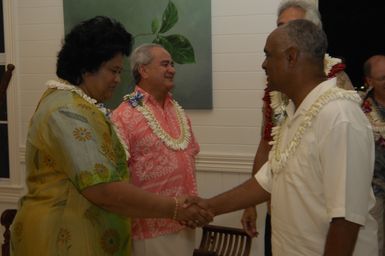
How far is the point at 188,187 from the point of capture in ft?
8.78

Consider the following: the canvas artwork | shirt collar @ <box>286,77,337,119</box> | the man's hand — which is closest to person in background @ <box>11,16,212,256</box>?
shirt collar @ <box>286,77,337,119</box>

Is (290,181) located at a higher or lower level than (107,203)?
higher

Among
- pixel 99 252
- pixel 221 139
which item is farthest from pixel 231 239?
pixel 99 252

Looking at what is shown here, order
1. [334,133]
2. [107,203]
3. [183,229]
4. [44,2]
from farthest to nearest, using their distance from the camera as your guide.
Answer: [44,2], [183,229], [107,203], [334,133]

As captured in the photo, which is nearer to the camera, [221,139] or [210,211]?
[210,211]

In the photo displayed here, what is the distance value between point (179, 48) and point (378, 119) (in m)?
1.35

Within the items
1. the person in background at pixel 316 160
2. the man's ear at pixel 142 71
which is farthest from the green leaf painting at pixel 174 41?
the person in background at pixel 316 160

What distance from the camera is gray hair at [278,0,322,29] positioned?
2.24 metres

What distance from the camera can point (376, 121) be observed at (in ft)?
9.78

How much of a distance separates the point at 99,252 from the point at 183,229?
2.97 ft

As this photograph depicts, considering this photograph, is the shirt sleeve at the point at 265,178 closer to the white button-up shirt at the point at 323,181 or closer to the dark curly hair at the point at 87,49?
the white button-up shirt at the point at 323,181

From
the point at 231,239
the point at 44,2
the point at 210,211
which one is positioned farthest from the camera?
the point at 44,2

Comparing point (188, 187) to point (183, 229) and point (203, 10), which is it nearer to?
point (183, 229)

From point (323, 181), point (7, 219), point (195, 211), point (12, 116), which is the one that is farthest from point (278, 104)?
point (12, 116)
